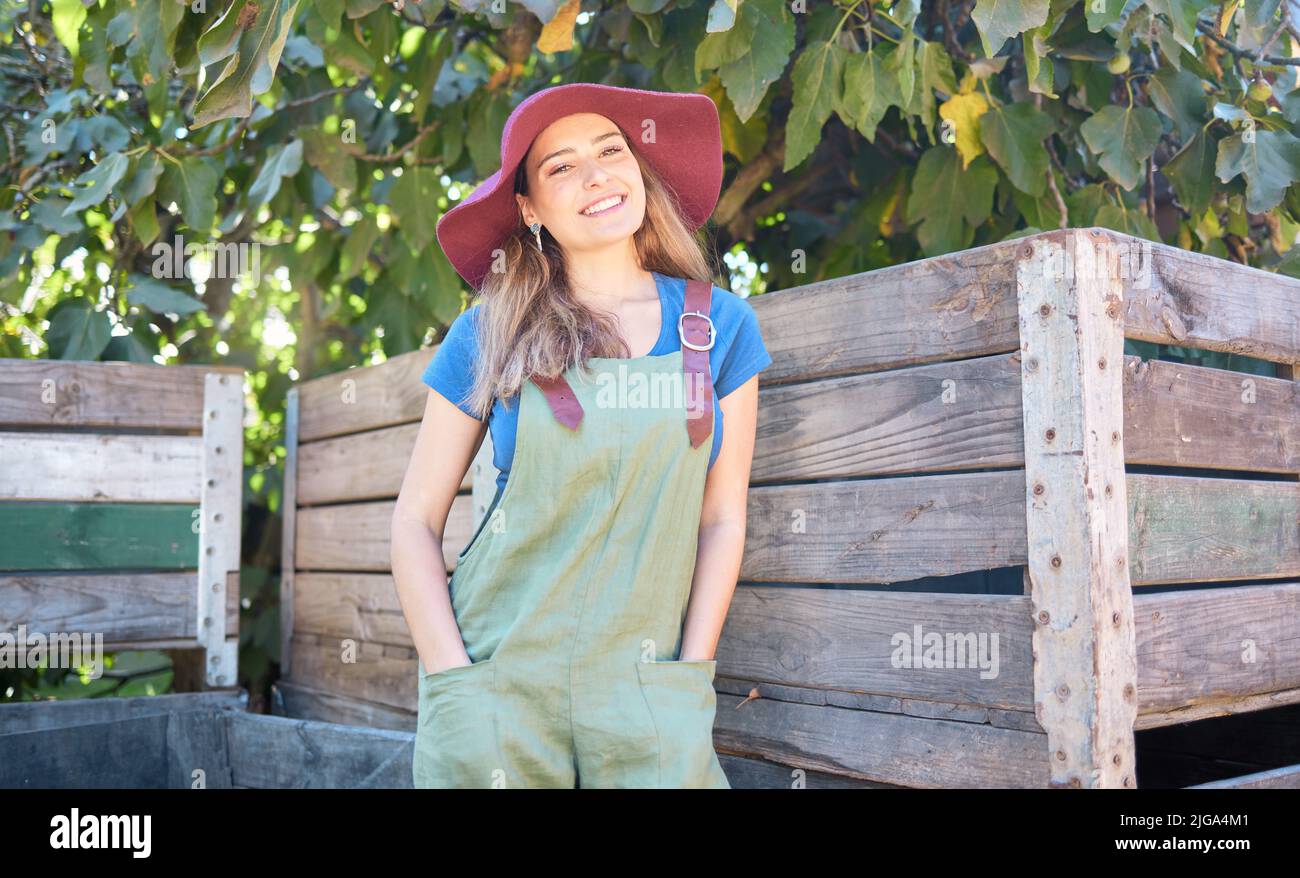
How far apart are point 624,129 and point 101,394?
2.01 m

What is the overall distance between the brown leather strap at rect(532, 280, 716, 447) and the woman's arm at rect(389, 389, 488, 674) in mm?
221

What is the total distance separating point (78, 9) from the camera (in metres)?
3.62

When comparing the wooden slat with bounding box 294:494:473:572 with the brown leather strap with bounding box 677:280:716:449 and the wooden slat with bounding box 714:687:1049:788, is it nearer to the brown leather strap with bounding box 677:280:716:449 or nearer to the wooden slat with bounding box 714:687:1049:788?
the wooden slat with bounding box 714:687:1049:788

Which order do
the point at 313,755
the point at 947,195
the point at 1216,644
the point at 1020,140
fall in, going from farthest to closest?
the point at 313,755 → the point at 947,195 → the point at 1020,140 → the point at 1216,644

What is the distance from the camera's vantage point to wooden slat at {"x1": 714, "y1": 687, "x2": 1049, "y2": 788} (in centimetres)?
206

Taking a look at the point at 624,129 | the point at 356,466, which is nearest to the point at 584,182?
the point at 624,129

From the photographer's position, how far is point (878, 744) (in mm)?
2283

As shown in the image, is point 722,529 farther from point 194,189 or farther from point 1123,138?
point 194,189

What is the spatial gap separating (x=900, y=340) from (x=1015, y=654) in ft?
1.98
